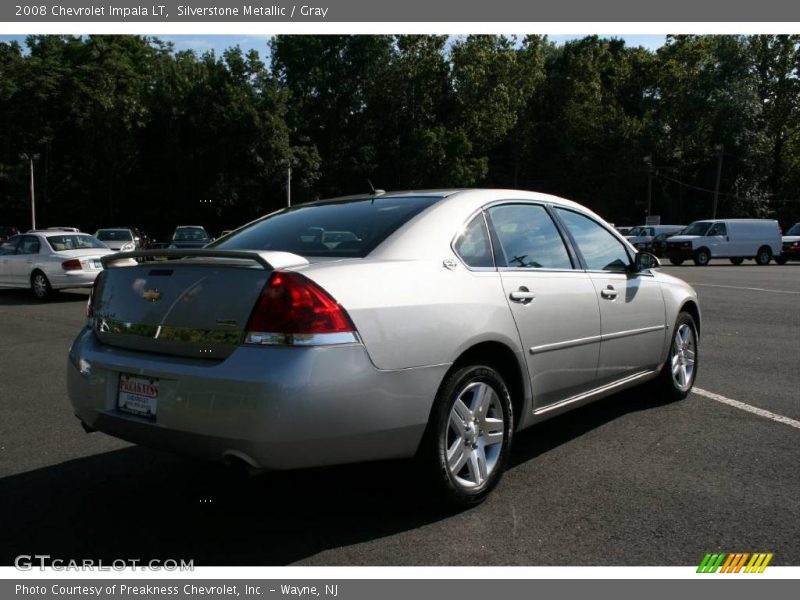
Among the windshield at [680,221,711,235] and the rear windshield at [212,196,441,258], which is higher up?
the rear windshield at [212,196,441,258]

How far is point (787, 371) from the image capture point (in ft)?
24.5

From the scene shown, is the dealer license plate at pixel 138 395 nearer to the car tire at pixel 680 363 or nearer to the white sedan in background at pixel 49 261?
the car tire at pixel 680 363

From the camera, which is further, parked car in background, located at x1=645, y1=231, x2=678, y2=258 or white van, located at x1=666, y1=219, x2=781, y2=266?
parked car in background, located at x1=645, y1=231, x2=678, y2=258

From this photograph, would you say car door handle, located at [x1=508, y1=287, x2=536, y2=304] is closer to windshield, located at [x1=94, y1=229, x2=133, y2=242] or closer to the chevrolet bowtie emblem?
the chevrolet bowtie emblem

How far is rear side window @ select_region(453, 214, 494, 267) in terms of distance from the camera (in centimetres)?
410

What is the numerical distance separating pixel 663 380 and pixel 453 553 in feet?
10.8

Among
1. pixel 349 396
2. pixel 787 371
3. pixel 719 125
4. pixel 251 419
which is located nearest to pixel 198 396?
pixel 251 419

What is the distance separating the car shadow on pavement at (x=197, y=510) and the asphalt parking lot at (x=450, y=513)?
11mm

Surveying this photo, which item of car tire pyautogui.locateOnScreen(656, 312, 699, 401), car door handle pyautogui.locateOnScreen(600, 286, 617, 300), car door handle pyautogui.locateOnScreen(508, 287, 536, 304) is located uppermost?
car door handle pyautogui.locateOnScreen(508, 287, 536, 304)

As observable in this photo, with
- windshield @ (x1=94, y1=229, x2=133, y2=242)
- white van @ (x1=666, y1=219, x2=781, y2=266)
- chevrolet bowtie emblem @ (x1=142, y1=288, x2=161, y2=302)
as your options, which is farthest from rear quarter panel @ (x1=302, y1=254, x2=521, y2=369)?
white van @ (x1=666, y1=219, x2=781, y2=266)

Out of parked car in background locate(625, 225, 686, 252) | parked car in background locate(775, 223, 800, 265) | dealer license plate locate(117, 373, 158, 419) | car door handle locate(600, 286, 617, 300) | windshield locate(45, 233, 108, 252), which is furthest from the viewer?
parked car in background locate(625, 225, 686, 252)

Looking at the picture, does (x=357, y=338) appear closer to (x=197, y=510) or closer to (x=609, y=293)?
(x=197, y=510)

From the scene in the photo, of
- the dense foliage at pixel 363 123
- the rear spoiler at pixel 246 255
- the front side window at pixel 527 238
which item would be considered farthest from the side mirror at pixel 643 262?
the dense foliage at pixel 363 123

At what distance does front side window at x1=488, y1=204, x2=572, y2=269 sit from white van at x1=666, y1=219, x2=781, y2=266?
27689 mm
